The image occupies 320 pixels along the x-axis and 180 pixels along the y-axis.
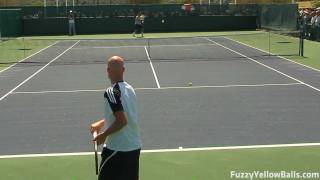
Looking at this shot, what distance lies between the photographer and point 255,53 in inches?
1077

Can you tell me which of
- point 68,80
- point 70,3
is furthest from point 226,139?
point 70,3

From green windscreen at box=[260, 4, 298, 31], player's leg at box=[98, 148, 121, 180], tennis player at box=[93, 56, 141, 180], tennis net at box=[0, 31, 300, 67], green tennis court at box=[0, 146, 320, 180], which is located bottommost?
green tennis court at box=[0, 146, 320, 180]

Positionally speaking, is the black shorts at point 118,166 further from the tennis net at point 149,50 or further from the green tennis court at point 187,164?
the tennis net at point 149,50

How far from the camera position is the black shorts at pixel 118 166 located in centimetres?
533

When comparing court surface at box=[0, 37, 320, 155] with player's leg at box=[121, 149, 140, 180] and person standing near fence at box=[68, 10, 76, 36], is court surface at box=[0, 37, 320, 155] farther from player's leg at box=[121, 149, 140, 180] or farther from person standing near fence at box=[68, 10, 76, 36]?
person standing near fence at box=[68, 10, 76, 36]

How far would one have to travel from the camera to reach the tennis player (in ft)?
17.1

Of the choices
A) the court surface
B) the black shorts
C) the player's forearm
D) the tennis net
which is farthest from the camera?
the tennis net

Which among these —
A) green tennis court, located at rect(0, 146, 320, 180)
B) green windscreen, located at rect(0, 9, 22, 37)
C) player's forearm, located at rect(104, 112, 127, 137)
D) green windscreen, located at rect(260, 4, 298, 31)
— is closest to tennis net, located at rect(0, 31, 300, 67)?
green windscreen, located at rect(260, 4, 298, 31)

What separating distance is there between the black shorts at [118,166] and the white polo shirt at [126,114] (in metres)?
0.06

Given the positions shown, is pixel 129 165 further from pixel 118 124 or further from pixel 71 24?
pixel 71 24

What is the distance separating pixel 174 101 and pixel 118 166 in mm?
9048

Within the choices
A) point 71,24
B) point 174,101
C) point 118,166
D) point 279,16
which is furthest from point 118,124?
point 71,24

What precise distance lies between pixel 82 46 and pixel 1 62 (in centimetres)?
908

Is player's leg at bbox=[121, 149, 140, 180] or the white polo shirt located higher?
the white polo shirt
